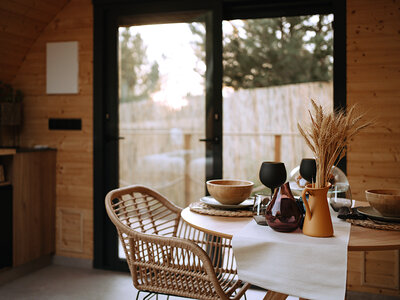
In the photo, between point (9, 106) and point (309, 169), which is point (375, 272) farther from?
point (9, 106)

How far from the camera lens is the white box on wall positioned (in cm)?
346

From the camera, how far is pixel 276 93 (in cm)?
586

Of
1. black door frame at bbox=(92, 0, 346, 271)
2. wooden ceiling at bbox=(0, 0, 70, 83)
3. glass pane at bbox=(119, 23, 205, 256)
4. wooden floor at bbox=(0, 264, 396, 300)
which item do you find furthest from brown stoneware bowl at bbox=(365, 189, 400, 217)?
wooden ceiling at bbox=(0, 0, 70, 83)

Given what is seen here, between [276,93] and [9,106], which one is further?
[276,93]

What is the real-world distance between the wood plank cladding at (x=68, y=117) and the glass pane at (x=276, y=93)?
2654 mm

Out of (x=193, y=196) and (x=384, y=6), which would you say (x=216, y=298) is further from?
(x=384, y=6)

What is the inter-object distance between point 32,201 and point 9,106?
2.66 feet

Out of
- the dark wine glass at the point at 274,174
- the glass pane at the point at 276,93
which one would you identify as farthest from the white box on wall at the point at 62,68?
the glass pane at the point at 276,93

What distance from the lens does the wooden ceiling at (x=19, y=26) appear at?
3172 mm

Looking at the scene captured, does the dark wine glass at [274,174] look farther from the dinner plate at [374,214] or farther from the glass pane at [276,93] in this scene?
the glass pane at [276,93]

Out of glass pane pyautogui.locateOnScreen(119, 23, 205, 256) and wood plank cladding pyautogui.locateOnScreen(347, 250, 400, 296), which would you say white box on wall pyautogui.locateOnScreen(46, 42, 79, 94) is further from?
wood plank cladding pyautogui.locateOnScreen(347, 250, 400, 296)

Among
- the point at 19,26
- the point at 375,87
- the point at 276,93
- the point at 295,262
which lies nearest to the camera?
the point at 295,262

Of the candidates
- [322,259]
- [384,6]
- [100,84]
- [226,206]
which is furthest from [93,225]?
[384,6]

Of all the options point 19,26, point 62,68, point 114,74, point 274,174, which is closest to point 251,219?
point 274,174
